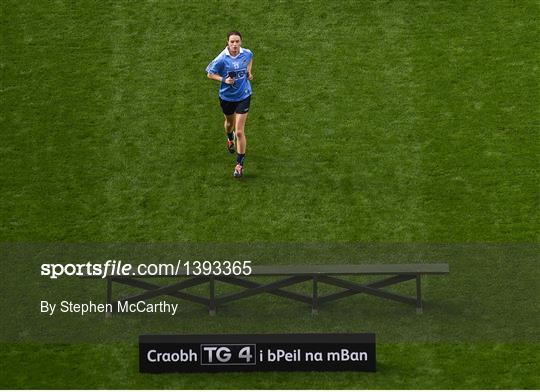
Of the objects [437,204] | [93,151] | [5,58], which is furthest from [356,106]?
[5,58]

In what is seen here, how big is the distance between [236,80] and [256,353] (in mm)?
4678

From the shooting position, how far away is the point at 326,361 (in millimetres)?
19281

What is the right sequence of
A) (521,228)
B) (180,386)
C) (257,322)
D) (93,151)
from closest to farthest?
(180,386), (257,322), (521,228), (93,151)

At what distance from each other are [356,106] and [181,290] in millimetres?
4438

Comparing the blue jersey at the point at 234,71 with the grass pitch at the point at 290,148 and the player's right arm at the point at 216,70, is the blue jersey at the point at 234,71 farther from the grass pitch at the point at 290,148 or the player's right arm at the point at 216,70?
the grass pitch at the point at 290,148

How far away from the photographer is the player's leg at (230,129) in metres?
22.9

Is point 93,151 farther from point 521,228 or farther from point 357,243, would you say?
point 521,228

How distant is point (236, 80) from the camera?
22375 mm

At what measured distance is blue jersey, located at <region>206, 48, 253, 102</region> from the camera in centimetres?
2230

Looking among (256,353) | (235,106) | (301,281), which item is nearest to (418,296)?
(301,281)

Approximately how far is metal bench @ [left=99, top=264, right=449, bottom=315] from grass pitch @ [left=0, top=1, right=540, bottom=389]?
301 mm

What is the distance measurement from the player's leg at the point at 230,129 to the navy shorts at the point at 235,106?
82 millimetres

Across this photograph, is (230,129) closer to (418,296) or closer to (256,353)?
(418,296)

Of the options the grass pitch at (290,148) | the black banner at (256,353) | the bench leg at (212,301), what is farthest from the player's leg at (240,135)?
the black banner at (256,353)
